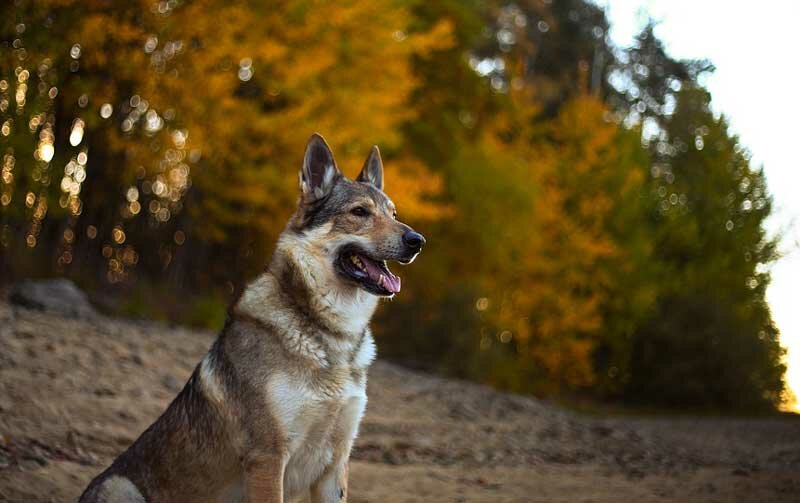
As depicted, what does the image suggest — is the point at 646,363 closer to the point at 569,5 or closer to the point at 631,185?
the point at 631,185

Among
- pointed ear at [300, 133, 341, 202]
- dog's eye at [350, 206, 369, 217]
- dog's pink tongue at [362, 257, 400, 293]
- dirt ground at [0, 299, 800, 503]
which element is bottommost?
dirt ground at [0, 299, 800, 503]

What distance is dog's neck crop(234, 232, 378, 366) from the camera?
198 inches

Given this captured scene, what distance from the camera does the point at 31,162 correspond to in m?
14.8

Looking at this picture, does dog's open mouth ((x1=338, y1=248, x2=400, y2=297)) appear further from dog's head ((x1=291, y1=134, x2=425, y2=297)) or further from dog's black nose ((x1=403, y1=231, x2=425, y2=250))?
dog's black nose ((x1=403, y1=231, x2=425, y2=250))

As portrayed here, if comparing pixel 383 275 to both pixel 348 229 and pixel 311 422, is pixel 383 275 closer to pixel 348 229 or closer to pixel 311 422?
pixel 348 229

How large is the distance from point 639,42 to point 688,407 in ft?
62.8

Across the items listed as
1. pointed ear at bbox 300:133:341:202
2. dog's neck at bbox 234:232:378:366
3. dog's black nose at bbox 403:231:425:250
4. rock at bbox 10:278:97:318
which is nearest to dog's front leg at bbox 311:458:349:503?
dog's neck at bbox 234:232:378:366

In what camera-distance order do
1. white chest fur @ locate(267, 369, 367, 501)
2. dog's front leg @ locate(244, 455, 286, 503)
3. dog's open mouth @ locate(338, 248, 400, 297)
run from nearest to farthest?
dog's front leg @ locate(244, 455, 286, 503)
white chest fur @ locate(267, 369, 367, 501)
dog's open mouth @ locate(338, 248, 400, 297)

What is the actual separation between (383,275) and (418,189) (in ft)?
47.1

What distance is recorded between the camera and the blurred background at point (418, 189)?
597 inches

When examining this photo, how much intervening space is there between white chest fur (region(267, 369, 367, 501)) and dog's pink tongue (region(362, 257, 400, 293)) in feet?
1.95

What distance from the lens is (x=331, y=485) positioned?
4.91 m

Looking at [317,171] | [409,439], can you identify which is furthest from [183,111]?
[317,171]

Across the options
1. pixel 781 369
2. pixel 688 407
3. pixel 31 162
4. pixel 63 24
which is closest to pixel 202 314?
pixel 31 162
